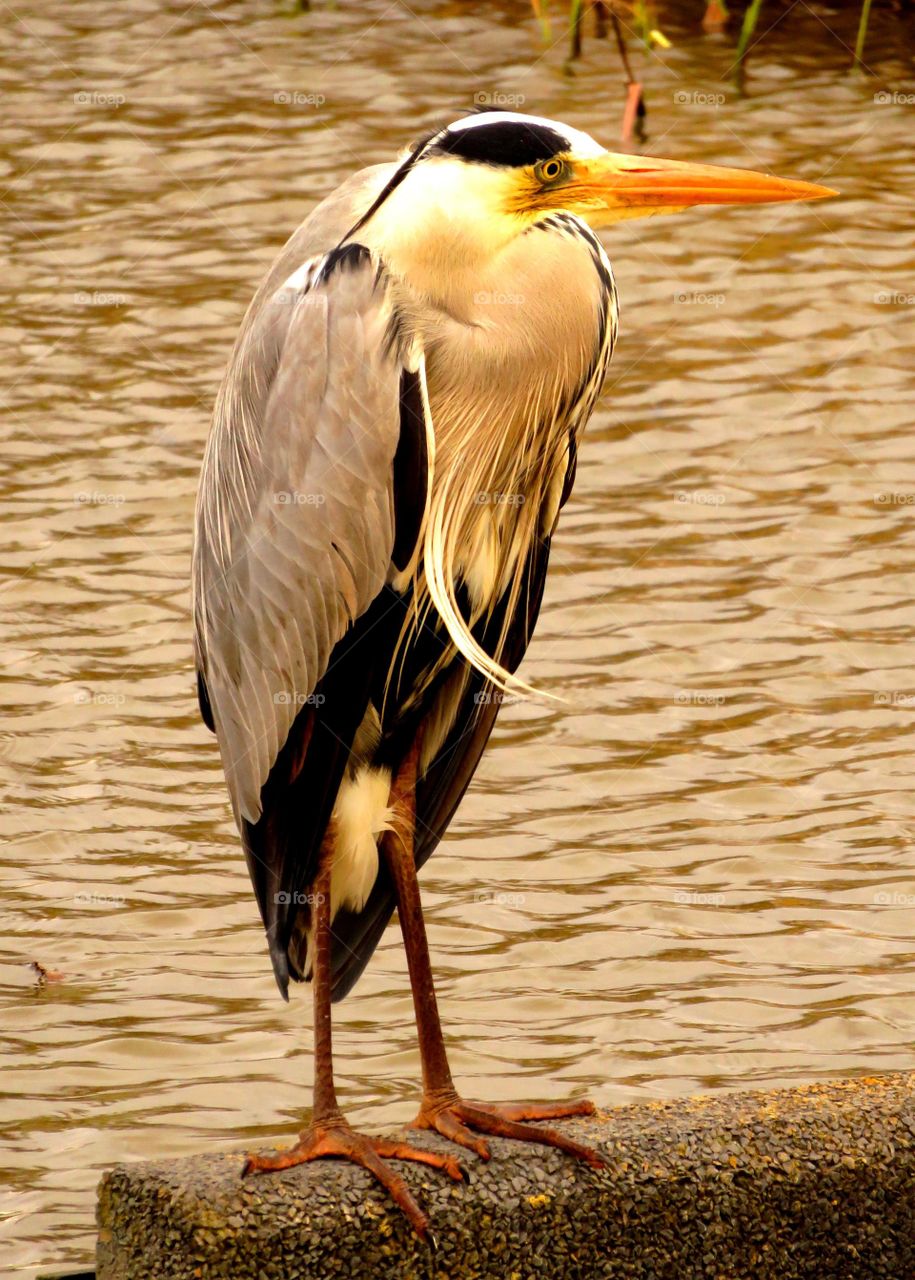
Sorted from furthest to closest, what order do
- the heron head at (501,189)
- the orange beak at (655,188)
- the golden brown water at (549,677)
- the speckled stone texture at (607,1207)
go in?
the golden brown water at (549,677), the orange beak at (655,188), the heron head at (501,189), the speckled stone texture at (607,1207)

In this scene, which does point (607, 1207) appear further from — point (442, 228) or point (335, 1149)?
point (442, 228)

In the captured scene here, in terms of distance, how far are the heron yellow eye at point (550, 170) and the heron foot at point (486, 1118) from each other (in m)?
1.57

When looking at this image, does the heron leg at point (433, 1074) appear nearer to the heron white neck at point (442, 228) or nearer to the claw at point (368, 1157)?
the claw at point (368, 1157)

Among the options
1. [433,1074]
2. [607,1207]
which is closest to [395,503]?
[433,1074]

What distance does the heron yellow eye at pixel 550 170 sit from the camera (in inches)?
137

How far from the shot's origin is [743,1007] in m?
5.01

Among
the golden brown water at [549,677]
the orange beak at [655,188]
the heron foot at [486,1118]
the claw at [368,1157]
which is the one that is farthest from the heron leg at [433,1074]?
the orange beak at [655,188]

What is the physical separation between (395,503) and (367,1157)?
1093 millimetres

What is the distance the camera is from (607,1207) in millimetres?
3443

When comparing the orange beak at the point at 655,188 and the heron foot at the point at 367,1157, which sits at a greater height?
the orange beak at the point at 655,188

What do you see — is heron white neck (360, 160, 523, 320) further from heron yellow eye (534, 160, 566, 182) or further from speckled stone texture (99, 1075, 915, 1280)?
speckled stone texture (99, 1075, 915, 1280)

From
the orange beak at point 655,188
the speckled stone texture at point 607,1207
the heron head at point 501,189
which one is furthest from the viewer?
the orange beak at point 655,188

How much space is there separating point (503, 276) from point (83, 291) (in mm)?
5700

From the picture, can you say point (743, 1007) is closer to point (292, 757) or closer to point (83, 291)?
point (292, 757)
